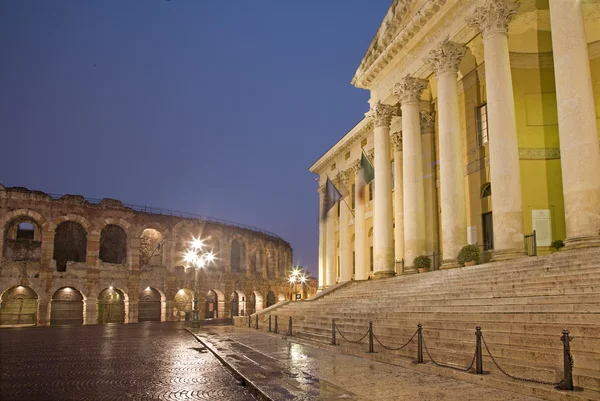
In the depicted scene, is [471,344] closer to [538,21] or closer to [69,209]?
[538,21]

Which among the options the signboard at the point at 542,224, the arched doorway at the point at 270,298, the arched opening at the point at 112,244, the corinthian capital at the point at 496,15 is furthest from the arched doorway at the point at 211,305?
the corinthian capital at the point at 496,15

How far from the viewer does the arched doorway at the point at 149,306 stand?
45.8 meters

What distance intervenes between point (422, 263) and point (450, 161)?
187 inches

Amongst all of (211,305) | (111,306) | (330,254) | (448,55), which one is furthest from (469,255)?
(211,305)

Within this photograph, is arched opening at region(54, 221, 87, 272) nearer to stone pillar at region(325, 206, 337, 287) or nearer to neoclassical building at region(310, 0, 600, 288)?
stone pillar at region(325, 206, 337, 287)

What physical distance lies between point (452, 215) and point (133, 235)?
32571 mm

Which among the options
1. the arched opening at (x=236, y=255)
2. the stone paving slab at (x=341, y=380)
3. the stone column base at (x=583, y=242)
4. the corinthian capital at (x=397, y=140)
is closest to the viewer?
the stone paving slab at (x=341, y=380)

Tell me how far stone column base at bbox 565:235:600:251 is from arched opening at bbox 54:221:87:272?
139 ft

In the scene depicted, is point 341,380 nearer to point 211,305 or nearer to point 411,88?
point 411,88

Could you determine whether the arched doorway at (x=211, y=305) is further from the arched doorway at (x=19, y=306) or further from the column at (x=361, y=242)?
the column at (x=361, y=242)

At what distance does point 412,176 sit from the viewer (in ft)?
75.4

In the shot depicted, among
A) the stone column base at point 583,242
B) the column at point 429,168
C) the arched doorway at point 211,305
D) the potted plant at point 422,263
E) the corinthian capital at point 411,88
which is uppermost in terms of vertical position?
the corinthian capital at point 411,88

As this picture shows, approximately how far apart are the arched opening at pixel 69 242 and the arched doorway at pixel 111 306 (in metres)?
4.40

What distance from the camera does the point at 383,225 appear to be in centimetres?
2533
